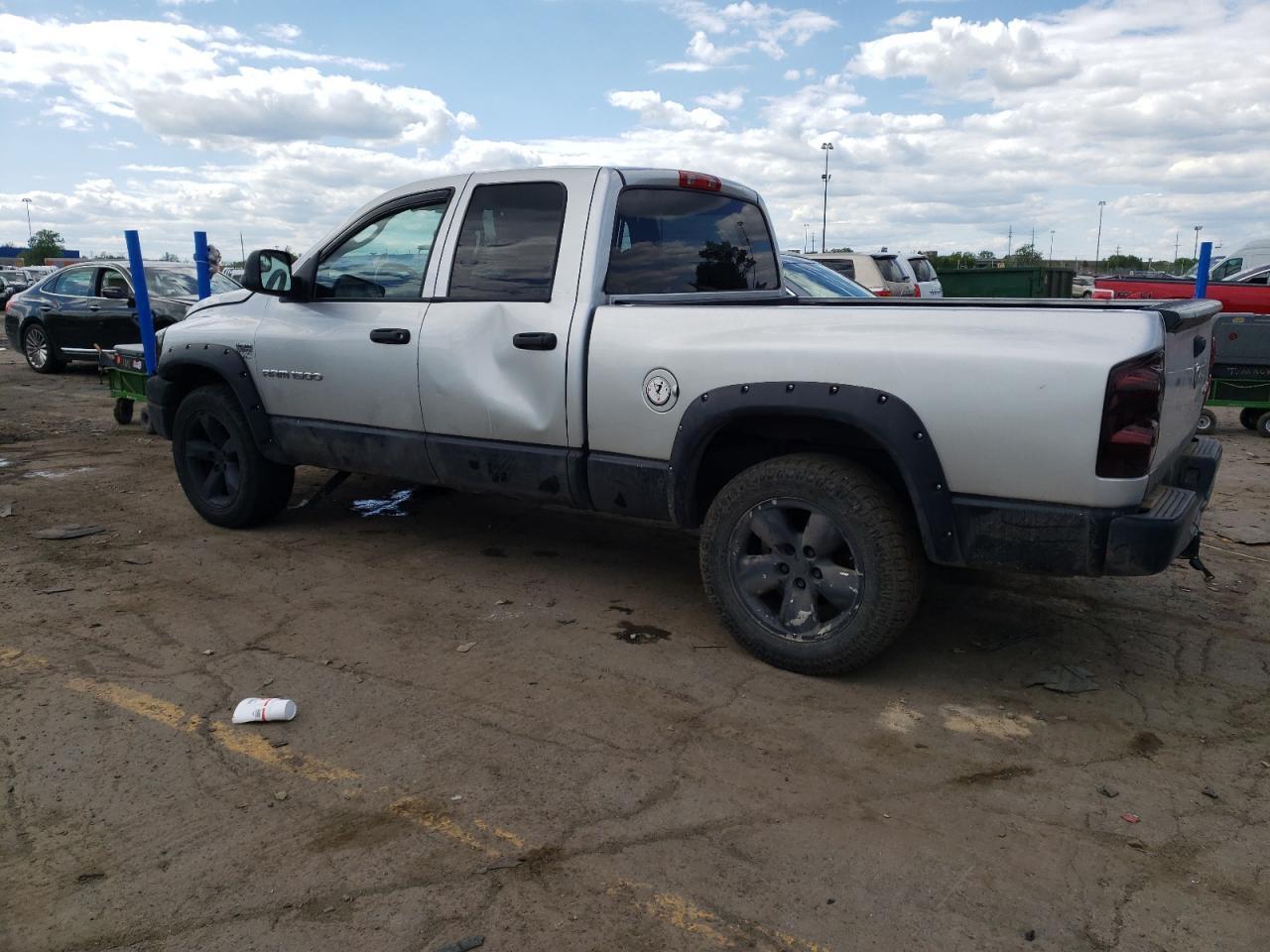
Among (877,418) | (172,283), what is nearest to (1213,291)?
(877,418)

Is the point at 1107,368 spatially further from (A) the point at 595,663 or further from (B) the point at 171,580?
(B) the point at 171,580

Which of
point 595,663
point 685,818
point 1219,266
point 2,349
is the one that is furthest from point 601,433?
point 1219,266

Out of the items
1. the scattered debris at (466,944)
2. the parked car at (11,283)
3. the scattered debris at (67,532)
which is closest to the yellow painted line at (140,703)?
the scattered debris at (466,944)

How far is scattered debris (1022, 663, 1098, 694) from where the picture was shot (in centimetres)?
389

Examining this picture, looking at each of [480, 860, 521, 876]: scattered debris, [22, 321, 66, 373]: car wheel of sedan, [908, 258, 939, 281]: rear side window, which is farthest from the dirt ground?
[908, 258, 939, 281]: rear side window

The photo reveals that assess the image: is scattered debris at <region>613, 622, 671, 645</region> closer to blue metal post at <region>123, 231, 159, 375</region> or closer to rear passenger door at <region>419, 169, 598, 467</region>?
rear passenger door at <region>419, 169, 598, 467</region>

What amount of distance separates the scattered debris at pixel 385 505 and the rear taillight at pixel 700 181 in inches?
118

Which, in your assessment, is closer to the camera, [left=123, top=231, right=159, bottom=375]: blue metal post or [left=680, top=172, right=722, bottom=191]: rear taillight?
[left=680, top=172, right=722, bottom=191]: rear taillight

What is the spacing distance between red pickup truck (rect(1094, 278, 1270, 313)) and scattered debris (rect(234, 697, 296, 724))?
14466mm

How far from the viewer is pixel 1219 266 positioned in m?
22.0

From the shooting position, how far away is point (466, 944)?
2.40 metres

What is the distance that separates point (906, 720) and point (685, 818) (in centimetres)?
110

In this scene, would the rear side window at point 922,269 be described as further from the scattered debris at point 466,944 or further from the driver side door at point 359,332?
the scattered debris at point 466,944

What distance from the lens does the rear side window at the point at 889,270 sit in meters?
15.8
